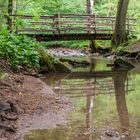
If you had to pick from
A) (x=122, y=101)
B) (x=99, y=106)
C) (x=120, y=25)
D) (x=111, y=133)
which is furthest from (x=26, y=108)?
(x=120, y=25)

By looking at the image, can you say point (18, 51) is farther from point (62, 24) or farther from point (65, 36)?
point (62, 24)

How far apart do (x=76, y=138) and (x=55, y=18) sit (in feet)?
57.1

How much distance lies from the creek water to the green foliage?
81cm

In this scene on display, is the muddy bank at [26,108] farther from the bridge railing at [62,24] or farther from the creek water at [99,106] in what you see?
the bridge railing at [62,24]

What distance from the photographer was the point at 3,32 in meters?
12.6

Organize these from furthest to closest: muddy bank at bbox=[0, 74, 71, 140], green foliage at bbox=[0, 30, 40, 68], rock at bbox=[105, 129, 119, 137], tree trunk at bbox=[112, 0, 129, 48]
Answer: tree trunk at bbox=[112, 0, 129, 48]
green foliage at bbox=[0, 30, 40, 68]
muddy bank at bbox=[0, 74, 71, 140]
rock at bbox=[105, 129, 119, 137]

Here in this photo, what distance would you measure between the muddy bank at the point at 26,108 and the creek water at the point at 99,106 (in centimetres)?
23

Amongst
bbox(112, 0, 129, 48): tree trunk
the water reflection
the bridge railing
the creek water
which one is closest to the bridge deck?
the bridge railing

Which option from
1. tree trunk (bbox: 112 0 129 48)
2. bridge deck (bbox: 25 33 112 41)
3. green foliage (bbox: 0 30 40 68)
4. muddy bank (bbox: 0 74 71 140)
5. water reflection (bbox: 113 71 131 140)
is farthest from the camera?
tree trunk (bbox: 112 0 129 48)

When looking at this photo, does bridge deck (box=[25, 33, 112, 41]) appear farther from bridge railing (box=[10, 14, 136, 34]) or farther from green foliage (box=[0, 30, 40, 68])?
green foliage (box=[0, 30, 40, 68])

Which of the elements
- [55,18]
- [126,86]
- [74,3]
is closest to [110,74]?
[126,86]

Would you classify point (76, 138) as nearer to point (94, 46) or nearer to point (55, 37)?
point (55, 37)

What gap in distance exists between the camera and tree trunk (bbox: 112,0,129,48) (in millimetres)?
20953

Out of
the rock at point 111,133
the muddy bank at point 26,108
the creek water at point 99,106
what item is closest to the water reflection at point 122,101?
the creek water at point 99,106
